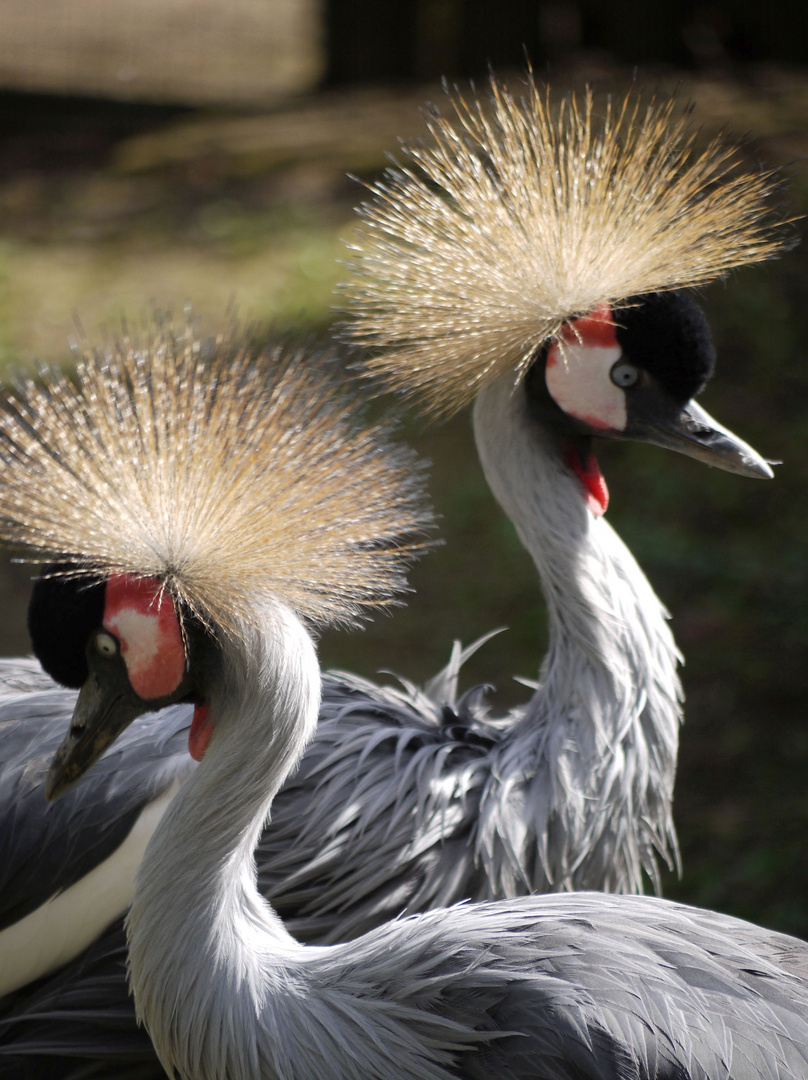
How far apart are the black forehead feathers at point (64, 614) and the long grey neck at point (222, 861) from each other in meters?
0.12

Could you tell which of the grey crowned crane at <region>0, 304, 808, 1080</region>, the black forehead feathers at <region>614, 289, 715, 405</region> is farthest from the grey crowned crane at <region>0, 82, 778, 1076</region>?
the grey crowned crane at <region>0, 304, 808, 1080</region>

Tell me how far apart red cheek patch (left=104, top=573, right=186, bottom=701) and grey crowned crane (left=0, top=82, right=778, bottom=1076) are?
378mm

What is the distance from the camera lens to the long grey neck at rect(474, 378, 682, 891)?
1339 millimetres

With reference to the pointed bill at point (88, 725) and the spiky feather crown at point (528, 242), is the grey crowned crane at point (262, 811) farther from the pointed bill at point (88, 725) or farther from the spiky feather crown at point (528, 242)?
the spiky feather crown at point (528, 242)

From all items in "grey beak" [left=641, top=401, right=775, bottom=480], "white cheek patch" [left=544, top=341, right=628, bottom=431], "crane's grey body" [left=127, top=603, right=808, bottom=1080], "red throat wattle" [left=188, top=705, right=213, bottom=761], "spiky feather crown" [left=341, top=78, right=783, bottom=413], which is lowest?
"crane's grey body" [left=127, top=603, right=808, bottom=1080]

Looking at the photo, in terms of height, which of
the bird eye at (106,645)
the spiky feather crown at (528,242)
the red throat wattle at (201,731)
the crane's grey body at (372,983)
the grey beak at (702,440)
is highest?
the spiky feather crown at (528,242)

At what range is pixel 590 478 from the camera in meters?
1.42

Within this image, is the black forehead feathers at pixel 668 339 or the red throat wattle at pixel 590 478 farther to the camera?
the red throat wattle at pixel 590 478

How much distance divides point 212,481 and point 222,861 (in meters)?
0.33

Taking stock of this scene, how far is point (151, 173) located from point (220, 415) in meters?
3.61

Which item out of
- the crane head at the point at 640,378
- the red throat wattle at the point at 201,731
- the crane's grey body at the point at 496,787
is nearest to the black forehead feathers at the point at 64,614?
the red throat wattle at the point at 201,731

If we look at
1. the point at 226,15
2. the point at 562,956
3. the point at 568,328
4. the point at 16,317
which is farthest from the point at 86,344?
the point at 226,15

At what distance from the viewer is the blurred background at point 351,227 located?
2244 mm

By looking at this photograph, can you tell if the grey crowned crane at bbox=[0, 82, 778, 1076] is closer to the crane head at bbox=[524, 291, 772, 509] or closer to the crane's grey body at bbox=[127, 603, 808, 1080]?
the crane head at bbox=[524, 291, 772, 509]
